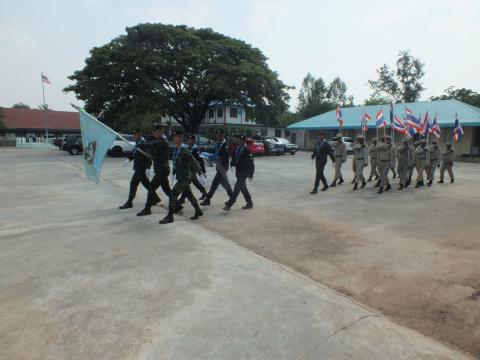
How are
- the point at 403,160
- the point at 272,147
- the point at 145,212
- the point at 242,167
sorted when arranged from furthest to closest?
the point at 272,147
the point at 403,160
the point at 242,167
the point at 145,212

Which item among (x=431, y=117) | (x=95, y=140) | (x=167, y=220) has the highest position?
(x=431, y=117)

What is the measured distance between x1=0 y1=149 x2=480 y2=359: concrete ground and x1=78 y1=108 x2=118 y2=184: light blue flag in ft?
3.38

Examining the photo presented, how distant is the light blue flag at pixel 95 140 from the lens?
668 centimetres

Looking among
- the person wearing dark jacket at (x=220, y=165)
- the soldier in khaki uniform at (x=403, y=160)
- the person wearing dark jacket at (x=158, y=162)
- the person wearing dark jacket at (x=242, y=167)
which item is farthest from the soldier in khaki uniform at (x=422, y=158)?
the person wearing dark jacket at (x=158, y=162)

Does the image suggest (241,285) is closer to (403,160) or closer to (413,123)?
(403,160)

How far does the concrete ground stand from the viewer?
2.78 meters

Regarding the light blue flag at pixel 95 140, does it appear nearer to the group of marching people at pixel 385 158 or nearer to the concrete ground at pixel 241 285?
the concrete ground at pixel 241 285

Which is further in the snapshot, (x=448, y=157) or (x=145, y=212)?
(x=448, y=157)

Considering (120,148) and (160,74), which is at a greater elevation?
(160,74)

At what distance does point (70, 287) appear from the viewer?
3760 mm

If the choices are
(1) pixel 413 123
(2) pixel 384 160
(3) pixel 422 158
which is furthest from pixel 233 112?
(2) pixel 384 160

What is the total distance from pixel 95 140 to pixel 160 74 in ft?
68.5

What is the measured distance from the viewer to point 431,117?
27.2m

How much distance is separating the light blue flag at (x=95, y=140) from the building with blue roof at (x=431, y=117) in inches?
688
